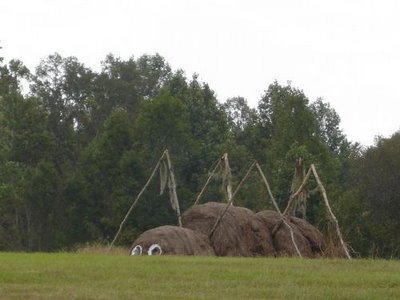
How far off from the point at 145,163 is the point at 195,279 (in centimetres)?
3975

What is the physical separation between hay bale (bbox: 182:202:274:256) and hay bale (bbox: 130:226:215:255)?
1.68 m

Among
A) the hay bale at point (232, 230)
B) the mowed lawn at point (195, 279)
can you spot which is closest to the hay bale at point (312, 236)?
the hay bale at point (232, 230)

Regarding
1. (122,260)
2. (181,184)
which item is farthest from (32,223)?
(122,260)

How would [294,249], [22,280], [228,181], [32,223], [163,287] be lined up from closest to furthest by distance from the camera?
1. [163,287]
2. [22,280]
3. [294,249]
4. [228,181]
5. [32,223]

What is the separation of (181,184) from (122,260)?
37900mm

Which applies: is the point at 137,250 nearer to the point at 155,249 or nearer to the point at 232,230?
the point at 155,249

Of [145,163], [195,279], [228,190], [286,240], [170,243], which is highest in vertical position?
[145,163]

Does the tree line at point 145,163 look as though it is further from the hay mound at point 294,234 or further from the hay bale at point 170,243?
the hay bale at point 170,243

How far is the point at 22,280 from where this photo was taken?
17.5 metres

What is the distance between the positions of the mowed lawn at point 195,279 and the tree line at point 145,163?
25.4 metres

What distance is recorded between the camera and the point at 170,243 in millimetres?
30438

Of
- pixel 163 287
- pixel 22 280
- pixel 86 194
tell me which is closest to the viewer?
pixel 163 287

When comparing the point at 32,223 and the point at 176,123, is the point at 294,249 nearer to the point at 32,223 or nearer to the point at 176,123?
the point at 176,123

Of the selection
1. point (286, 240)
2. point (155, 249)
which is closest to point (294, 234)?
point (286, 240)
